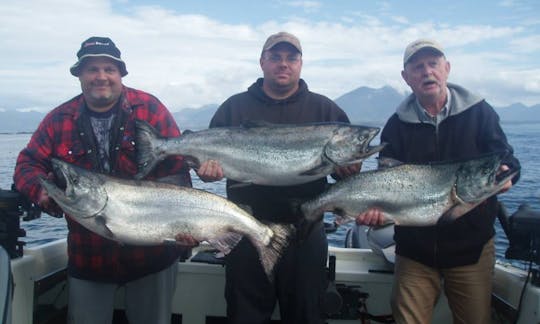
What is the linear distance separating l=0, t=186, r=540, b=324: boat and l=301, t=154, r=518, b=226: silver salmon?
594 mm

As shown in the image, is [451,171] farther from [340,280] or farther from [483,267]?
[340,280]

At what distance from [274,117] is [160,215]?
5.23 feet

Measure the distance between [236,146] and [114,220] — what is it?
1394 millimetres

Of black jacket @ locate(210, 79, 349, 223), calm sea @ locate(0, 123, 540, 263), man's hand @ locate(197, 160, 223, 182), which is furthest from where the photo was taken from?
calm sea @ locate(0, 123, 540, 263)

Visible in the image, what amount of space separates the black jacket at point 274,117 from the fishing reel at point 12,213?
2013mm

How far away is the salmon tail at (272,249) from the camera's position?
4430 millimetres

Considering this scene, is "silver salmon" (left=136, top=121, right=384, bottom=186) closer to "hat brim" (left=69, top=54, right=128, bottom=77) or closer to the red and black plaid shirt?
the red and black plaid shirt

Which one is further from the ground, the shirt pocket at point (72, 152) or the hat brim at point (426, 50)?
the hat brim at point (426, 50)

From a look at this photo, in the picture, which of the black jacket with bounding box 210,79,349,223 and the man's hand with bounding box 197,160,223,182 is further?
the black jacket with bounding box 210,79,349,223

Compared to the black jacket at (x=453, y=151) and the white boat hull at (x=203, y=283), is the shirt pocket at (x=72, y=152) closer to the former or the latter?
the white boat hull at (x=203, y=283)

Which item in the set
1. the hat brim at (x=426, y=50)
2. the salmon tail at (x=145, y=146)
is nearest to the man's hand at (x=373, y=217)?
the hat brim at (x=426, y=50)

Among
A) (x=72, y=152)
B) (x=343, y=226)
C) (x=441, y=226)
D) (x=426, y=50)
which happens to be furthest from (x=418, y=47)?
(x=343, y=226)

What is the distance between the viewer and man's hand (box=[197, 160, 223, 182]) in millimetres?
4754

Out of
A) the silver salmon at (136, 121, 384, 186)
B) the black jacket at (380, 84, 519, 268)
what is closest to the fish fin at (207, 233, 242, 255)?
the silver salmon at (136, 121, 384, 186)
